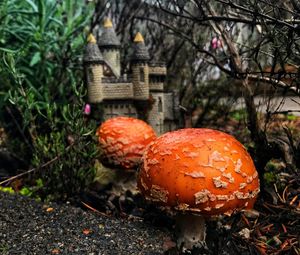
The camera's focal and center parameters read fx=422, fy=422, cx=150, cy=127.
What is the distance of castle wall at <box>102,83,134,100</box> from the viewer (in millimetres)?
3821

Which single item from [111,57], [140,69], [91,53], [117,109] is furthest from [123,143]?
[111,57]

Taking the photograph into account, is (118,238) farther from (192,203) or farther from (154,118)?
(154,118)

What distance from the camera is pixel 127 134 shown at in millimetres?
3166

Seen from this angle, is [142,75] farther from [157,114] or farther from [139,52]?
[157,114]

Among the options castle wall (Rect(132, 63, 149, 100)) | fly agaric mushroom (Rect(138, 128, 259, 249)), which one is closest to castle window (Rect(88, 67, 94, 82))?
castle wall (Rect(132, 63, 149, 100))

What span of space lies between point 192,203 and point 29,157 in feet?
7.22

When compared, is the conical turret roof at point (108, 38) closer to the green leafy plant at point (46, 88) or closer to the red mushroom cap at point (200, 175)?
the green leafy plant at point (46, 88)

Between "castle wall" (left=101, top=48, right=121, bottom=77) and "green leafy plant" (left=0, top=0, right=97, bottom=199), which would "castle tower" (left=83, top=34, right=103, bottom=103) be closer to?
"green leafy plant" (left=0, top=0, right=97, bottom=199)

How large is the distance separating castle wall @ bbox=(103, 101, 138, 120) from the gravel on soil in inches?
46.0

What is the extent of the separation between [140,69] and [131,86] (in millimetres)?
184

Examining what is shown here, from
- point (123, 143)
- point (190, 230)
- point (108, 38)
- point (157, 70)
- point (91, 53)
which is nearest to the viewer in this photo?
point (190, 230)

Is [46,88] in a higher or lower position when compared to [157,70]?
lower

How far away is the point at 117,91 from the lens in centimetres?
383

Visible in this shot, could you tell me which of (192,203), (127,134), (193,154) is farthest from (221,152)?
(127,134)
